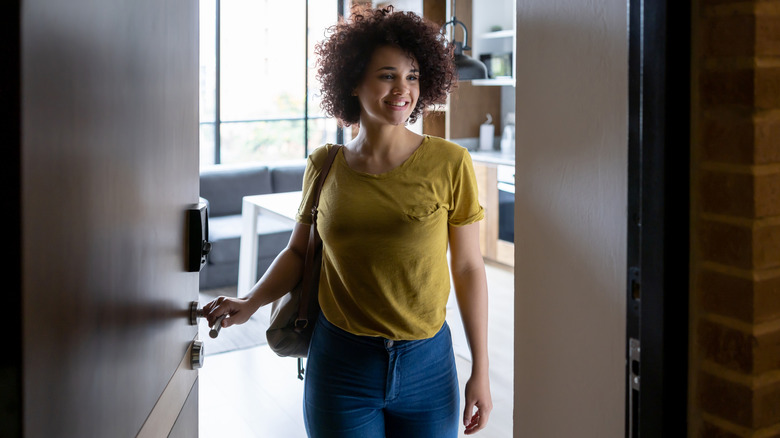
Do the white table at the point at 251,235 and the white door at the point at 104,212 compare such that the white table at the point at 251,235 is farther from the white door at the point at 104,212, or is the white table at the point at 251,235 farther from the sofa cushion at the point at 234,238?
the white door at the point at 104,212

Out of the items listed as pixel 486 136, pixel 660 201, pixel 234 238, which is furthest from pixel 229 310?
pixel 486 136

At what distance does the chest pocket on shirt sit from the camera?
1.50 meters

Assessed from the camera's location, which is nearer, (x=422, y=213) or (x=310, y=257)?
(x=422, y=213)

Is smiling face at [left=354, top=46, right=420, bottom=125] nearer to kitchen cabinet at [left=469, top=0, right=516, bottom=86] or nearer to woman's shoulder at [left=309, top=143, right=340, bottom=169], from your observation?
woman's shoulder at [left=309, top=143, right=340, bottom=169]

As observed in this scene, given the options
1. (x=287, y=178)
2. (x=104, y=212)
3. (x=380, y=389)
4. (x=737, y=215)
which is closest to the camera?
(x=104, y=212)

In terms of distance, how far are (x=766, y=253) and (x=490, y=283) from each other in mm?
4545

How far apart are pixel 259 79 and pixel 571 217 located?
6492 millimetres

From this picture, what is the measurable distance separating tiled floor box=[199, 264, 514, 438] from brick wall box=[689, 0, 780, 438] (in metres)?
2.04

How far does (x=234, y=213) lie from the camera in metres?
6.05

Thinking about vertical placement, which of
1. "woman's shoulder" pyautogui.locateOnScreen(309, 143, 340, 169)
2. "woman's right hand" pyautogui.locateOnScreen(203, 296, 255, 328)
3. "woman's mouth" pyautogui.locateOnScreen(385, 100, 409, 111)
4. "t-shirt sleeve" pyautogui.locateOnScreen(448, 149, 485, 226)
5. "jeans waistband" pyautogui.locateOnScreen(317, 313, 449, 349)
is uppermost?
"woman's mouth" pyautogui.locateOnScreen(385, 100, 409, 111)

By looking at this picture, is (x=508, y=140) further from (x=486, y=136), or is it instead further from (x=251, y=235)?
(x=251, y=235)

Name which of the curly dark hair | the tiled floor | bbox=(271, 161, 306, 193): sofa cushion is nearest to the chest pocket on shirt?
the curly dark hair

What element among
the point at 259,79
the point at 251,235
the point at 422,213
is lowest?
the point at 251,235

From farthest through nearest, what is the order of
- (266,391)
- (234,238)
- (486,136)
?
(486,136) < (234,238) < (266,391)
